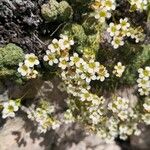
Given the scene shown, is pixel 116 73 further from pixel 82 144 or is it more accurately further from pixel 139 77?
pixel 82 144

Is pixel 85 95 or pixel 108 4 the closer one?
pixel 108 4

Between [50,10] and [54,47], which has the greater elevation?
[50,10]

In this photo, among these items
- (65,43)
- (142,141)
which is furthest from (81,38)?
(142,141)

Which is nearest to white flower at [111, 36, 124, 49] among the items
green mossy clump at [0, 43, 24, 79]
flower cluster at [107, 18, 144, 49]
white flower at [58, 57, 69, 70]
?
flower cluster at [107, 18, 144, 49]

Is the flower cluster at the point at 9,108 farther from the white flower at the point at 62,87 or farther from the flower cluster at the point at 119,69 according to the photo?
the flower cluster at the point at 119,69

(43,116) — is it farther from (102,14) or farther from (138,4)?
(138,4)

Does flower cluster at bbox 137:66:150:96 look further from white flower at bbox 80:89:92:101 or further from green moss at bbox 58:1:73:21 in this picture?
green moss at bbox 58:1:73:21

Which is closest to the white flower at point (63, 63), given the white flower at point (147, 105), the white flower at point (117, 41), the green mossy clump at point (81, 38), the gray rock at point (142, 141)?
the green mossy clump at point (81, 38)
